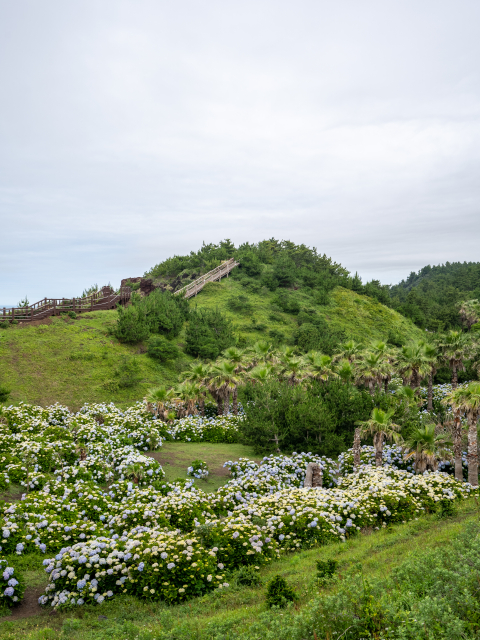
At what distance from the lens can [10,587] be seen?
9680 millimetres

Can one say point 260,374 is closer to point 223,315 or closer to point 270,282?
point 223,315

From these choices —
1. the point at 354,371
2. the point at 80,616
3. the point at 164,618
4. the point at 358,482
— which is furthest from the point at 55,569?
the point at 354,371

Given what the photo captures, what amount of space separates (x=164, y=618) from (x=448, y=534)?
8.08m

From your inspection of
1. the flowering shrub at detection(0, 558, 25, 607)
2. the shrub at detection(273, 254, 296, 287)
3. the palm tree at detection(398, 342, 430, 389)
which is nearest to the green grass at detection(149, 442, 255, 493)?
the flowering shrub at detection(0, 558, 25, 607)

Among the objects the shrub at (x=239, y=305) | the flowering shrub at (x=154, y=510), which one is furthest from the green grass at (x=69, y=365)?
the shrub at (x=239, y=305)

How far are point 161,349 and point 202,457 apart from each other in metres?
20.9

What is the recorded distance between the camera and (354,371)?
3269cm

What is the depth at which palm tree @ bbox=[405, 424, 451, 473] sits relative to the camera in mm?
19578

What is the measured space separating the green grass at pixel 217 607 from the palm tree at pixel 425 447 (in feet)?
23.4

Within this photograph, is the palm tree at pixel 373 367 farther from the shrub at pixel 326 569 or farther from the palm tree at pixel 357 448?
the shrub at pixel 326 569

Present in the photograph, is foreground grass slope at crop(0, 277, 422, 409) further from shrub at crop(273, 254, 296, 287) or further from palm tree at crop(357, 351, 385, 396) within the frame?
A: palm tree at crop(357, 351, 385, 396)

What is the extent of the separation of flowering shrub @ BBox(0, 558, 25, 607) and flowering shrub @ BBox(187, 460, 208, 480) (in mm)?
11371

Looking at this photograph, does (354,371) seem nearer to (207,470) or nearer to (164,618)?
(207,470)

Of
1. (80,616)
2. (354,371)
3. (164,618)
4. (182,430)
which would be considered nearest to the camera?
(164,618)
